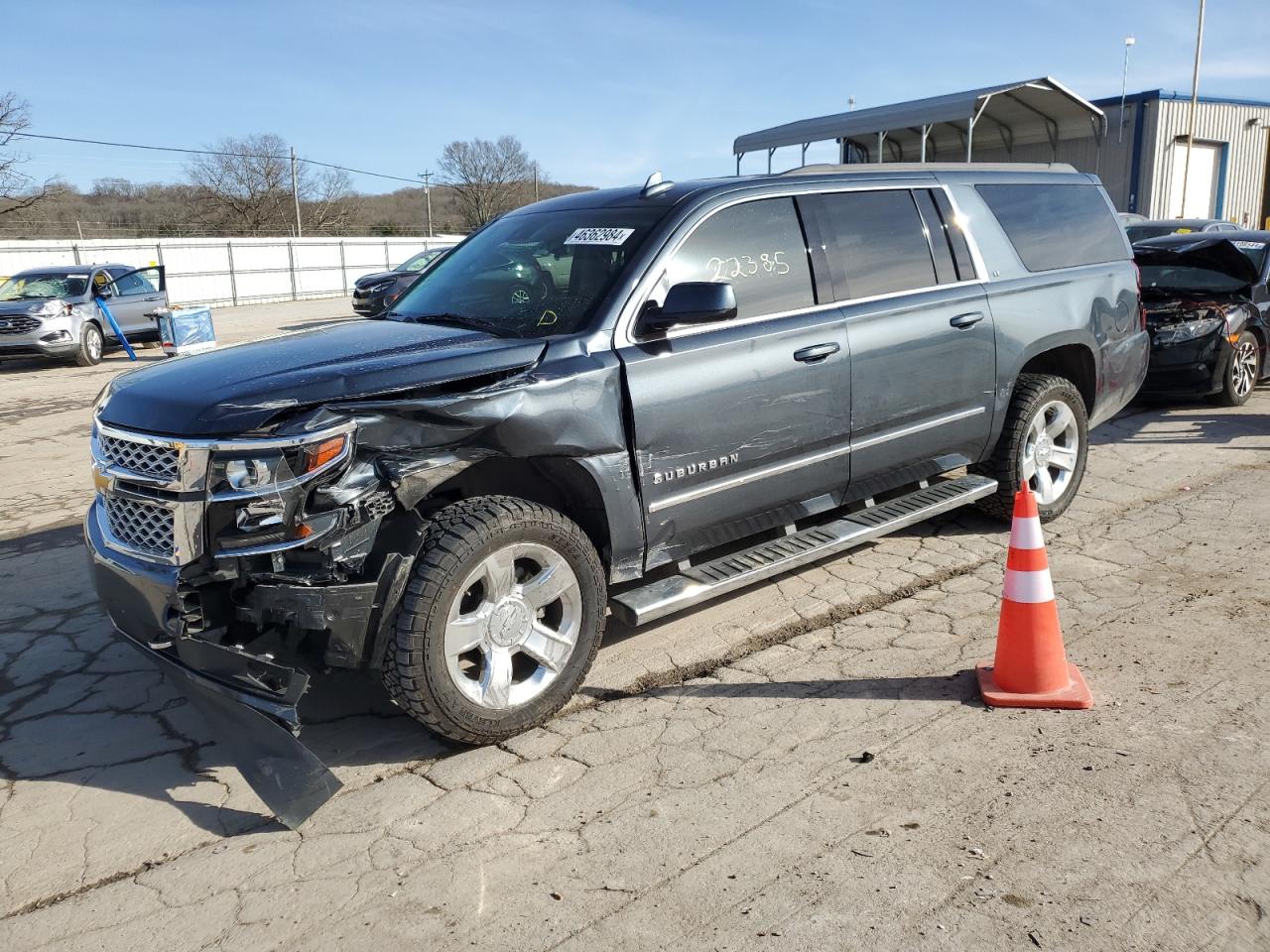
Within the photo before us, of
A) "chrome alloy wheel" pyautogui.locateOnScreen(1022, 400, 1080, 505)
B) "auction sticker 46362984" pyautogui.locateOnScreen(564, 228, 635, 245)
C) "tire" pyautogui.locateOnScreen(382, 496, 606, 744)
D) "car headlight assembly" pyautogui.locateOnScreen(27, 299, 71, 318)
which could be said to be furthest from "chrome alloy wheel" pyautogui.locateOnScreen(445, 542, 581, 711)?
"car headlight assembly" pyautogui.locateOnScreen(27, 299, 71, 318)

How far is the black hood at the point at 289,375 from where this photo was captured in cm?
325

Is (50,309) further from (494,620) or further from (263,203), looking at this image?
(263,203)

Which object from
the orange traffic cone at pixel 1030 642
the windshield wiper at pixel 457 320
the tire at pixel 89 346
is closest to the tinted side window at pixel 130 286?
the tire at pixel 89 346

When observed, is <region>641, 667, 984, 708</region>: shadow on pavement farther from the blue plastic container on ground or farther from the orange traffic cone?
the blue plastic container on ground

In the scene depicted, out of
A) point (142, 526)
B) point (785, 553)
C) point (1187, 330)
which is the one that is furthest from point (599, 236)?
point (1187, 330)

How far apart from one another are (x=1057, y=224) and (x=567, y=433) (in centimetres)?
389

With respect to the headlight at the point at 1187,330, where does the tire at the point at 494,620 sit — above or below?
below

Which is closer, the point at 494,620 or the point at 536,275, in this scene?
the point at 494,620

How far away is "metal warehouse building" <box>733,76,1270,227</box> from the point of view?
21672 mm

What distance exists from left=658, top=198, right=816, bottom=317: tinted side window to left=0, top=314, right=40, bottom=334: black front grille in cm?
1544

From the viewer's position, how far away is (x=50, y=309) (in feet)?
53.3

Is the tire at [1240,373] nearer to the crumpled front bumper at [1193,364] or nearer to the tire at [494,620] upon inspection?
the crumpled front bumper at [1193,364]

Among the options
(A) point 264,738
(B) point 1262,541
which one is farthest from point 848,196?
(A) point 264,738

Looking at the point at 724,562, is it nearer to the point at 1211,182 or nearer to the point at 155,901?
the point at 155,901
